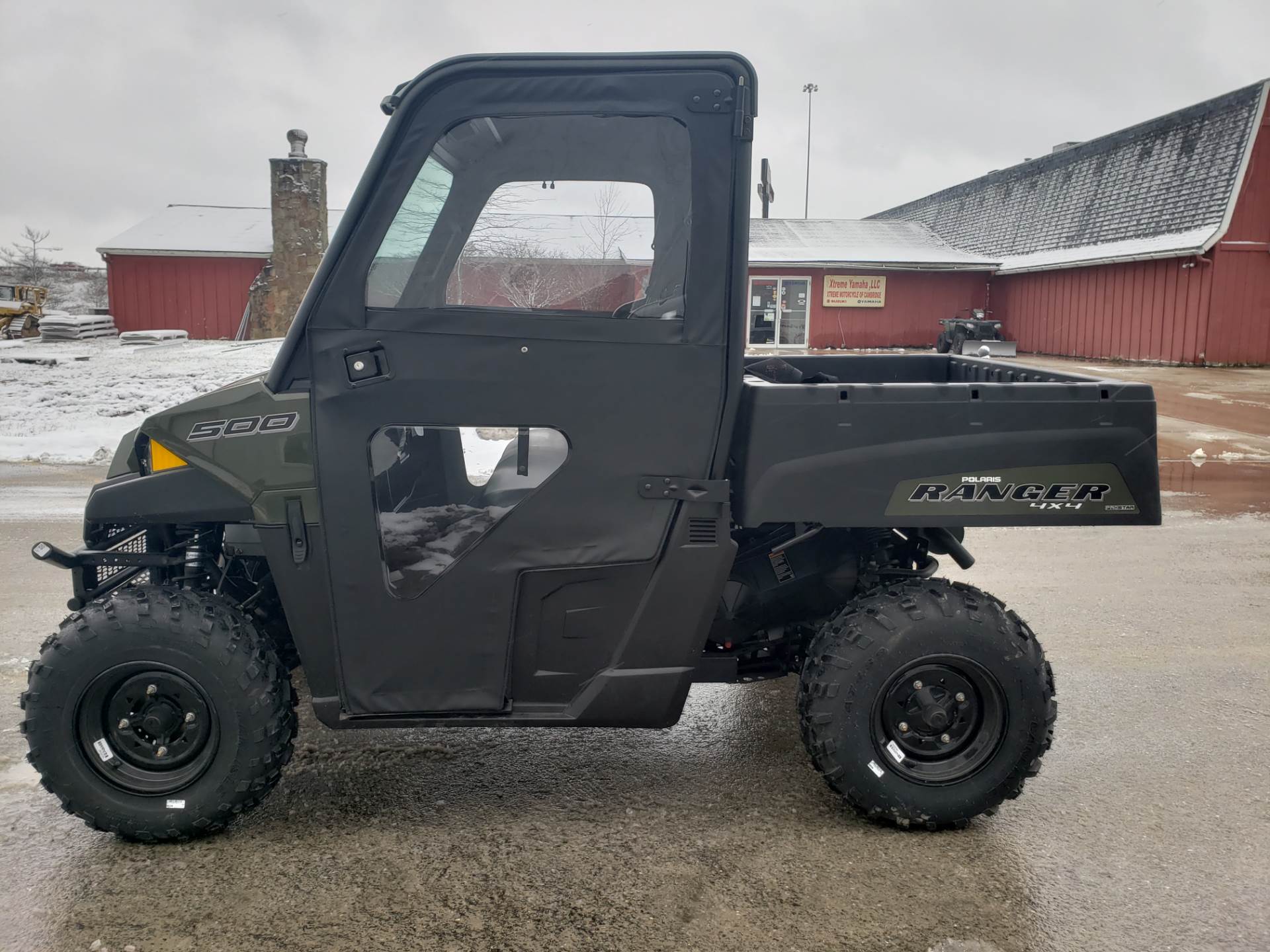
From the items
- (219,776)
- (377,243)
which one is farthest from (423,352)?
(219,776)

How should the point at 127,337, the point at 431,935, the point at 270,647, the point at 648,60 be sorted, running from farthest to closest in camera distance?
1. the point at 127,337
2. the point at 270,647
3. the point at 648,60
4. the point at 431,935

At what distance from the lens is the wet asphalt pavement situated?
259cm

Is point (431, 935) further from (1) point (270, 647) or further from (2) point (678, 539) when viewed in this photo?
(2) point (678, 539)

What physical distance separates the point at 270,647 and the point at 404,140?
1.54 metres

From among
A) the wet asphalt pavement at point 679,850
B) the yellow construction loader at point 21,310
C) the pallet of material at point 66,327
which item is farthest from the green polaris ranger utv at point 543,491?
the yellow construction loader at point 21,310

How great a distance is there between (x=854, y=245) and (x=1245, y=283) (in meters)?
11.9

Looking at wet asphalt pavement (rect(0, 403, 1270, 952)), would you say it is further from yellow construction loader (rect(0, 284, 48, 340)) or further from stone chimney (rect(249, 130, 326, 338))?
yellow construction loader (rect(0, 284, 48, 340))

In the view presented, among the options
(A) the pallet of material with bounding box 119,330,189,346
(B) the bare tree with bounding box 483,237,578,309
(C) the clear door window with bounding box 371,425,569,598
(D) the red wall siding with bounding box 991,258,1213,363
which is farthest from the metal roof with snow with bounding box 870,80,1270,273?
(C) the clear door window with bounding box 371,425,569,598

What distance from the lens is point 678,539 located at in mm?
2980

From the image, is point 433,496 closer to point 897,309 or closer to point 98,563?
point 98,563

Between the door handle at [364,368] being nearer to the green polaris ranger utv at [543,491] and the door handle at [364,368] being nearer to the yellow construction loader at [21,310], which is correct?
the green polaris ranger utv at [543,491]

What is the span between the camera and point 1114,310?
25.6 m

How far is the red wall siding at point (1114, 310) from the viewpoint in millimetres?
23203

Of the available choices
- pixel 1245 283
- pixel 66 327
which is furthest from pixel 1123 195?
pixel 66 327
